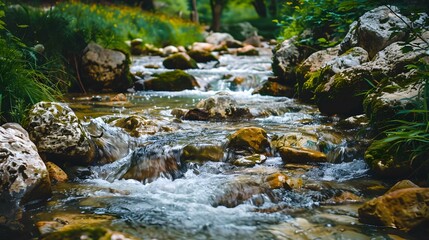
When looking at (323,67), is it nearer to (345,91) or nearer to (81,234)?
(345,91)

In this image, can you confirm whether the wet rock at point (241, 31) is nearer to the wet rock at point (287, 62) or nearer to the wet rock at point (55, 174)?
the wet rock at point (287, 62)

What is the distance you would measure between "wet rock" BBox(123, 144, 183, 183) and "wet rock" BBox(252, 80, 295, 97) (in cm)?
393

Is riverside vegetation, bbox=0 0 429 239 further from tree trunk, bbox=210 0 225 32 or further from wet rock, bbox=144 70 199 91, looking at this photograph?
tree trunk, bbox=210 0 225 32

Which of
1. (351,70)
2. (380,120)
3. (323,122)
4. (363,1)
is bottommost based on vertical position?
(323,122)

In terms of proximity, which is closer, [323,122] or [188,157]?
[188,157]

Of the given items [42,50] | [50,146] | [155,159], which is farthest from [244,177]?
[42,50]

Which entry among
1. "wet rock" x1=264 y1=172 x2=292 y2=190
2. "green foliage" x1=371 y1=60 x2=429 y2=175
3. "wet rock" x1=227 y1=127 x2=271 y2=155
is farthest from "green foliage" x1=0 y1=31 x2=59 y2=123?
"green foliage" x1=371 y1=60 x2=429 y2=175

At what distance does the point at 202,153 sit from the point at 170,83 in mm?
4585

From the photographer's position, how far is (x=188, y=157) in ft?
13.5

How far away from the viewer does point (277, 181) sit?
10.8ft

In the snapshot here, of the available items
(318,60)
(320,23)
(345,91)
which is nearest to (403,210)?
(345,91)

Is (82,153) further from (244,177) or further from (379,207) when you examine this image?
(379,207)

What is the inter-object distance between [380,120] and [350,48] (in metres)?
2.50

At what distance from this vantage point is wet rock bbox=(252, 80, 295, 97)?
7.63 m
